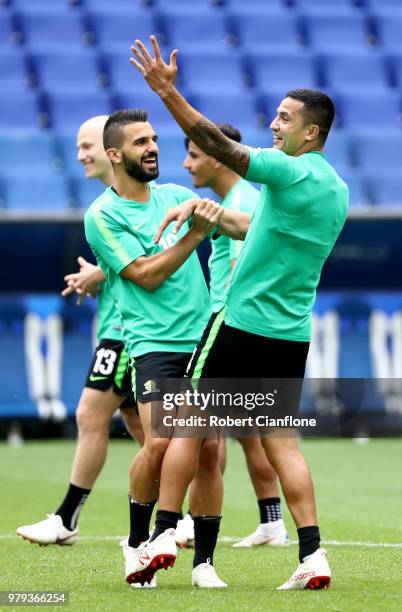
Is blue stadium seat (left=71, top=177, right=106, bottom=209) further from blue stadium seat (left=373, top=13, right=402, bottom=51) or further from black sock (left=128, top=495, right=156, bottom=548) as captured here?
black sock (left=128, top=495, right=156, bottom=548)

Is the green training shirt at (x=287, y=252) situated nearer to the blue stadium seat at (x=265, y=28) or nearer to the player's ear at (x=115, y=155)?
the player's ear at (x=115, y=155)

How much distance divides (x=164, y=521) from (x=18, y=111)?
11.6 m

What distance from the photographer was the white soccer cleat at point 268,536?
6.65 m

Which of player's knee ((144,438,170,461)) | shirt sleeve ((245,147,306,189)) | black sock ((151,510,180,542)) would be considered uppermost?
shirt sleeve ((245,147,306,189))

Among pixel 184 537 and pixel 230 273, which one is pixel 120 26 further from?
pixel 184 537

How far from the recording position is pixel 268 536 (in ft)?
21.9

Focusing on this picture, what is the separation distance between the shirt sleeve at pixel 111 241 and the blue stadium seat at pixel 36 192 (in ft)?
27.5

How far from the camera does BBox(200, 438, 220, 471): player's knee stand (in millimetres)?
5246

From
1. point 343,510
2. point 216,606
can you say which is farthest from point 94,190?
point 216,606

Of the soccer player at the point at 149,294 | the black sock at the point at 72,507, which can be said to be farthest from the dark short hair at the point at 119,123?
the black sock at the point at 72,507

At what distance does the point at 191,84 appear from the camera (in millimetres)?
17141

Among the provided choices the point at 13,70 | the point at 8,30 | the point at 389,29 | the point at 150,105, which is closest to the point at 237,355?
the point at 150,105

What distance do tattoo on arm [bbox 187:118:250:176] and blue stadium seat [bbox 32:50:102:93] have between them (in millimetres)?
12252

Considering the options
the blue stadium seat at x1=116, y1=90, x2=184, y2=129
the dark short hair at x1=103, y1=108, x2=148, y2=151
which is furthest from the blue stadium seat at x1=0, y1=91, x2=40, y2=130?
the dark short hair at x1=103, y1=108, x2=148, y2=151
